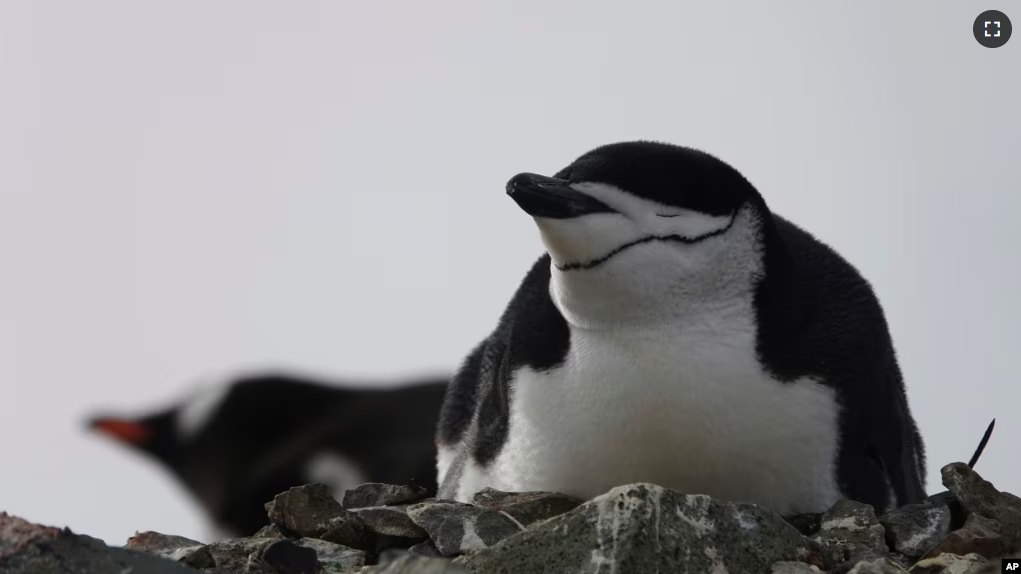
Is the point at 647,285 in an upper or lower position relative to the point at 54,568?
upper

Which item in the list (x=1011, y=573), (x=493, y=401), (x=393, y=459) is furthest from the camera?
(x=393, y=459)

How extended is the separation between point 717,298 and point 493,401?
750 mm

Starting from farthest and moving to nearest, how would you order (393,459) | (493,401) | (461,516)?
(393,459) → (493,401) → (461,516)

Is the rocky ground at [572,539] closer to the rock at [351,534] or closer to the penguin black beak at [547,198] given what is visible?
the rock at [351,534]

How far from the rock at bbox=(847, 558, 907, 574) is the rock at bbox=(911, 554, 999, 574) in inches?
2.5

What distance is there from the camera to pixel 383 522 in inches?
142

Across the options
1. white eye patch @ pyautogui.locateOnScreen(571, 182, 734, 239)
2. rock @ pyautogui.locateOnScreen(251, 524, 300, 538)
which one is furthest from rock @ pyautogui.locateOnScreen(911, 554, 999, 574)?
rock @ pyautogui.locateOnScreen(251, 524, 300, 538)

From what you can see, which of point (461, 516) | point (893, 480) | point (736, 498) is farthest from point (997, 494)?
point (461, 516)

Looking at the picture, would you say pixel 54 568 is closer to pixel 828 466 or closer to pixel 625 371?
pixel 625 371

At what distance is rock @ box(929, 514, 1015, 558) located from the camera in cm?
343

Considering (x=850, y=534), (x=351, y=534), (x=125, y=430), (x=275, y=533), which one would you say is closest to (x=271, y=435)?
(x=125, y=430)

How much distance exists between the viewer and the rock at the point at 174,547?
3.40 meters

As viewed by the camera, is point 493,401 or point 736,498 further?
point 493,401

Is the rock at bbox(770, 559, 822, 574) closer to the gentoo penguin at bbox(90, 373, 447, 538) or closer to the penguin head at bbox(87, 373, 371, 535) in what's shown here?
the gentoo penguin at bbox(90, 373, 447, 538)
